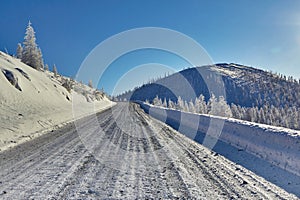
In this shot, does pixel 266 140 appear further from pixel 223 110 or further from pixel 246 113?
pixel 246 113

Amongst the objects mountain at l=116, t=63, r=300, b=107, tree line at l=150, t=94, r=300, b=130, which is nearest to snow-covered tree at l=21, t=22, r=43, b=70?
tree line at l=150, t=94, r=300, b=130

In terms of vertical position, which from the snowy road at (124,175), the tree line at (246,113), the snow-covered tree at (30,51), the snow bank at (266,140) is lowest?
the snowy road at (124,175)

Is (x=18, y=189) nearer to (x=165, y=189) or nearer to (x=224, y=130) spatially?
(x=165, y=189)

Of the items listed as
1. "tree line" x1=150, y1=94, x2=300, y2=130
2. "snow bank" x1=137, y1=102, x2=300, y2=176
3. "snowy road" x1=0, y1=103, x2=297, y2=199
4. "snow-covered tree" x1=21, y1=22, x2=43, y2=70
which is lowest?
"snowy road" x1=0, y1=103, x2=297, y2=199

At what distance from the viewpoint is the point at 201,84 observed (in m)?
175

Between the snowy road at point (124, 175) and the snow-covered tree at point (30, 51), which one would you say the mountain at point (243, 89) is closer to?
the snow-covered tree at point (30, 51)

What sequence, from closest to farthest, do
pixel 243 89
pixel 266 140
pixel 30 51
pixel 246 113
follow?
pixel 266 140 < pixel 30 51 < pixel 246 113 < pixel 243 89

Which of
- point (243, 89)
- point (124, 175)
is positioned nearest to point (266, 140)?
point (124, 175)

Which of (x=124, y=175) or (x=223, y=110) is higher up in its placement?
(x=223, y=110)

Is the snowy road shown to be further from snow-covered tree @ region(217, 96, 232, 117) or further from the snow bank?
snow-covered tree @ region(217, 96, 232, 117)

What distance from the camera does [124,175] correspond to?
5242 millimetres

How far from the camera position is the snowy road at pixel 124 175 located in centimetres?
418

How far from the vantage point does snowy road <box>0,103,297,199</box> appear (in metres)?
4.18

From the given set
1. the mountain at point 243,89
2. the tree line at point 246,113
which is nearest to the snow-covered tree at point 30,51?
the tree line at point 246,113
